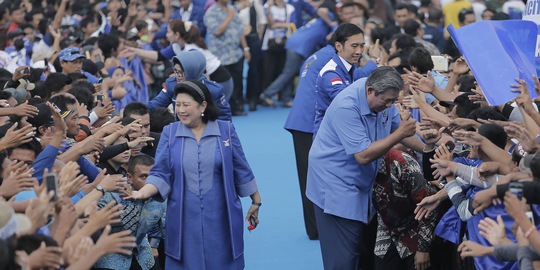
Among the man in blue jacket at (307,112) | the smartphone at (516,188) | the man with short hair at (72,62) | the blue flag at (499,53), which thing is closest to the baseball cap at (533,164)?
the smartphone at (516,188)

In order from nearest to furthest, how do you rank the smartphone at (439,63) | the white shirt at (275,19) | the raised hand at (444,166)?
1. the raised hand at (444,166)
2. the smartphone at (439,63)
3. the white shirt at (275,19)

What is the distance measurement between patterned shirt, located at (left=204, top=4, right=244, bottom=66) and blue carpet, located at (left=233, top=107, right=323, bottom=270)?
1.01 metres

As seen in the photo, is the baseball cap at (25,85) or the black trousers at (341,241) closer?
the black trousers at (341,241)

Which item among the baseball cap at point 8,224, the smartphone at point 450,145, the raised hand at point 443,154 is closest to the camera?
the baseball cap at point 8,224

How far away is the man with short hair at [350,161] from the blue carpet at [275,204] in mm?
1689

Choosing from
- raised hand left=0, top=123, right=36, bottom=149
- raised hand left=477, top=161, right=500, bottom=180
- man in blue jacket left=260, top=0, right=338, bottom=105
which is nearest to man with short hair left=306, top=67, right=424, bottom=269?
raised hand left=477, top=161, right=500, bottom=180

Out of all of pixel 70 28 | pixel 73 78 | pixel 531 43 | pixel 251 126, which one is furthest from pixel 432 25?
pixel 531 43

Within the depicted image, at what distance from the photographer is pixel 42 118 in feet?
22.6

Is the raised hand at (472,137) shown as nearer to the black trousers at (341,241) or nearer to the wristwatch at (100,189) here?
the black trousers at (341,241)

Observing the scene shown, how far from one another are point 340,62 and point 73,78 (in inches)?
108

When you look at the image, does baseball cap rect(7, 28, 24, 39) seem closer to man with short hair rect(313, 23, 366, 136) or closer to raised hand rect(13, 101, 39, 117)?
man with short hair rect(313, 23, 366, 136)

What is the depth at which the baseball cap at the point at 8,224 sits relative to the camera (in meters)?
4.52

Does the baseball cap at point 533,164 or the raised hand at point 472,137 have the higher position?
the baseball cap at point 533,164

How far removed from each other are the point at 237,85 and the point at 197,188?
9.51m
